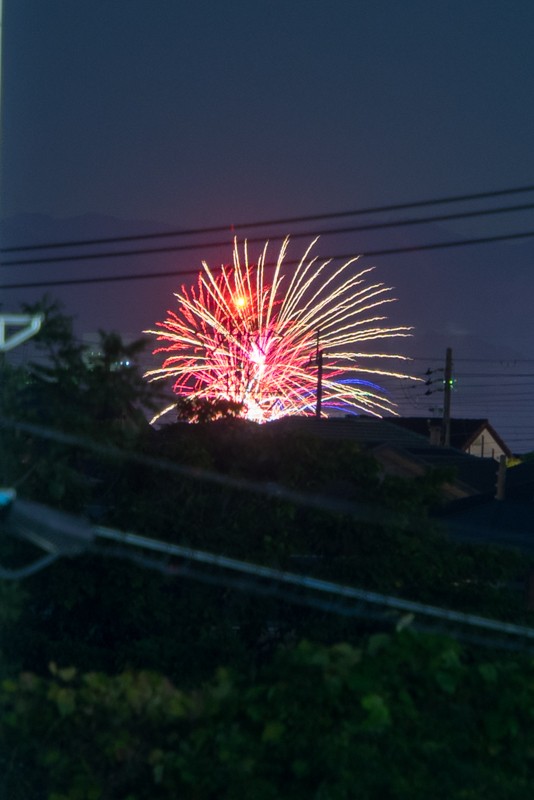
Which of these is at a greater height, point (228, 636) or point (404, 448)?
point (404, 448)

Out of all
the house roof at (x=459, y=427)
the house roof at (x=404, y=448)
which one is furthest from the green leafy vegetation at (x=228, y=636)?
the house roof at (x=459, y=427)

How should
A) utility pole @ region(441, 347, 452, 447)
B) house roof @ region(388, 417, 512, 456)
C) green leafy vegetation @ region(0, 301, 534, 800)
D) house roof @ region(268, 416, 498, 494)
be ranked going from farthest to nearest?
house roof @ region(388, 417, 512, 456) → utility pole @ region(441, 347, 452, 447) → house roof @ region(268, 416, 498, 494) → green leafy vegetation @ region(0, 301, 534, 800)

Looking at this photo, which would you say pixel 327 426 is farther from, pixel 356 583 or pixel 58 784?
pixel 58 784

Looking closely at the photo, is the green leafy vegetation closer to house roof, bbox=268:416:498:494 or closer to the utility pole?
house roof, bbox=268:416:498:494

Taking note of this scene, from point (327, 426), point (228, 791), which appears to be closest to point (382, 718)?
point (228, 791)

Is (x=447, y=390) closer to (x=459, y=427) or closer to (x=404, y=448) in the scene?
(x=404, y=448)

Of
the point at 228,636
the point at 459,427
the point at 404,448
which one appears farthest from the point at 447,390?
the point at 228,636

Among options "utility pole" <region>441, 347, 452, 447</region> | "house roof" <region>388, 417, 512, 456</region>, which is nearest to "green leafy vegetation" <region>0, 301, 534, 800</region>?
"utility pole" <region>441, 347, 452, 447</region>

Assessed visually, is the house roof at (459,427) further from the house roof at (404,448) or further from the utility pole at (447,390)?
the house roof at (404,448)
